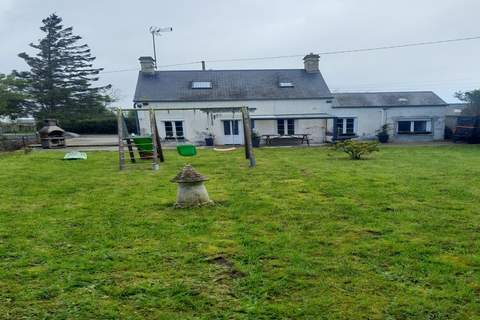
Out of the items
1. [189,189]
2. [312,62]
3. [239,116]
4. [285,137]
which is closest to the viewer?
[189,189]

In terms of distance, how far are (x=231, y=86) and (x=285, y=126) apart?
5.18 meters

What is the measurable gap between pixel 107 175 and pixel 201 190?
4.93 m

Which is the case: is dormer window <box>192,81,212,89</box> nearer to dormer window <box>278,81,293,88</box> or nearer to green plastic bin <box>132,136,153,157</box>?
dormer window <box>278,81,293,88</box>

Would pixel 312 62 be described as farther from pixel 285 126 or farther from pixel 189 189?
pixel 189 189

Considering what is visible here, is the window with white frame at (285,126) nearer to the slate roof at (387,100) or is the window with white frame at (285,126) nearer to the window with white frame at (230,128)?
the window with white frame at (230,128)

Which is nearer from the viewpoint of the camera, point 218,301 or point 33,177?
point 218,301

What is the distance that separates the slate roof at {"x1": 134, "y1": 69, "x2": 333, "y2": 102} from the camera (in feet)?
75.5

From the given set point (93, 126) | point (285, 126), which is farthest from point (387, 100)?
point (93, 126)

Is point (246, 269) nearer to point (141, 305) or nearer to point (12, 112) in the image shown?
point (141, 305)

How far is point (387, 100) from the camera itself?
24.5 m

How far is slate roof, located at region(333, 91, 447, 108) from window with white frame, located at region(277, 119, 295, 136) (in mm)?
3593

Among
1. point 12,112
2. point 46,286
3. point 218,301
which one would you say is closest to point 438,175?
point 218,301

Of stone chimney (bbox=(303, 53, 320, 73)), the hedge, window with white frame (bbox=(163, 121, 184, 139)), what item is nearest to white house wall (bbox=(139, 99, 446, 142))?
window with white frame (bbox=(163, 121, 184, 139))

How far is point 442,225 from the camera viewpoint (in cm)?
441
